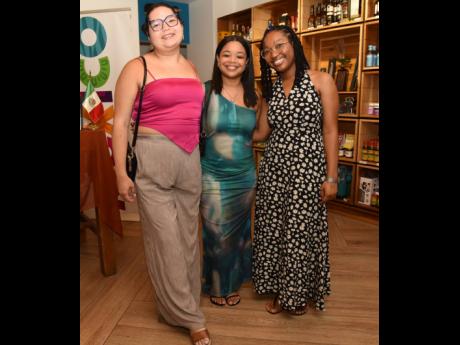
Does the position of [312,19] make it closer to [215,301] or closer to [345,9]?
[345,9]

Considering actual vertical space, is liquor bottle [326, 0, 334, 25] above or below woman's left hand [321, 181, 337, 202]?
above

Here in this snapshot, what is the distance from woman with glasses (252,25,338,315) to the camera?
1.80 meters

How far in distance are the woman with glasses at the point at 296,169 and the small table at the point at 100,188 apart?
104cm

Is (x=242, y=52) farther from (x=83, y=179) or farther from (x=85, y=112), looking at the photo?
(x=85, y=112)

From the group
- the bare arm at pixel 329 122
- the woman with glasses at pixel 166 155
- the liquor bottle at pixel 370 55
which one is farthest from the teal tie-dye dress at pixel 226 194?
the liquor bottle at pixel 370 55

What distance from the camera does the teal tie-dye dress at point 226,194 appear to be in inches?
73.6

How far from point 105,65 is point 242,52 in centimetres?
196

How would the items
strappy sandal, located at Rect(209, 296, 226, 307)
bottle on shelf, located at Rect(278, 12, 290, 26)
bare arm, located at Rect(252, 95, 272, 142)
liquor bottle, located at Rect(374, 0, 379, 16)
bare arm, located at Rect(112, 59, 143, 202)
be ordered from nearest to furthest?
bare arm, located at Rect(112, 59, 143, 202) < bare arm, located at Rect(252, 95, 272, 142) < strappy sandal, located at Rect(209, 296, 226, 307) < liquor bottle, located at Rect(374, 0, 379, 16) < bottle on shelf, located at Rect(278, 12, 290, 26)

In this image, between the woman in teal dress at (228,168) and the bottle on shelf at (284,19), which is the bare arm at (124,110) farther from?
the bottle on shelf at (284,19)

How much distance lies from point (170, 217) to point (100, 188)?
0.93 m

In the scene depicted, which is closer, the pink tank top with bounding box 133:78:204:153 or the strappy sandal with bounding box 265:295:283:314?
the pink tank top with bounding box 133:78:204:153

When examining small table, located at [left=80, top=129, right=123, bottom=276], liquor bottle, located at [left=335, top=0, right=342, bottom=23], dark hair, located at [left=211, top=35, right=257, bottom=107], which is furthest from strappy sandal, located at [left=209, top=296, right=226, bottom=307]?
liquor bottle, located at [left=335, top=0, right=342, bottom=23]

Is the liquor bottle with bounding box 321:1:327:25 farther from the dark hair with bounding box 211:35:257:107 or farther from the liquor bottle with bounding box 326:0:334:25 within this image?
the dark hair with bounding box 211:35:257:107

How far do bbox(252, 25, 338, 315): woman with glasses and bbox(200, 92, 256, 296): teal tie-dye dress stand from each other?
0.10 m
